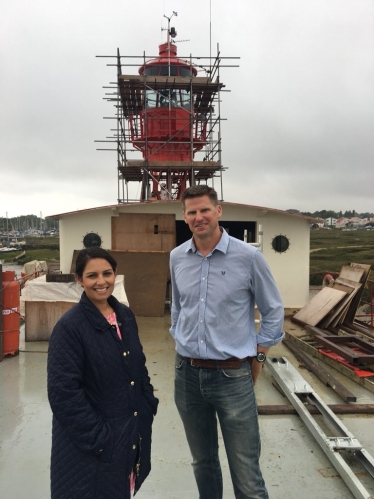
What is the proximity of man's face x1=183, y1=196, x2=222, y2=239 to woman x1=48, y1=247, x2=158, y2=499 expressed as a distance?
24.6 inches

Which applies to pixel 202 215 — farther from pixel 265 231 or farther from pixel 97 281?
pixel 265 231

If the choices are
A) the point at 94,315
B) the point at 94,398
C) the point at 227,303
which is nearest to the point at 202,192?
the point at 227,303

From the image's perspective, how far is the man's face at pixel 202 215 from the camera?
247 centimetres

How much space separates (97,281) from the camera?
225 centimetres

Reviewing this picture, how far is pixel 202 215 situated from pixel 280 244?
26.3 ft

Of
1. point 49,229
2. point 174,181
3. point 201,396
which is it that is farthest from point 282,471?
point 49,229

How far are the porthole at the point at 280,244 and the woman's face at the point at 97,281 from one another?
8.30 m

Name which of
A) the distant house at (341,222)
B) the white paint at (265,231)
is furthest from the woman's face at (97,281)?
the distant house at (341,222)

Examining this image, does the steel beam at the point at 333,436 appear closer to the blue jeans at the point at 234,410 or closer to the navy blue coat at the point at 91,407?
the blue jeans at the point at 234,410

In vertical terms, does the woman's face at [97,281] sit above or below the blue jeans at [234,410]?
above

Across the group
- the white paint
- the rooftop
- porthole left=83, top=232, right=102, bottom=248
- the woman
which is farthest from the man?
porthole left=83, top=232, right=102, bottom=248

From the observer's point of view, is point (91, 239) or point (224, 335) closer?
point (224, 335)

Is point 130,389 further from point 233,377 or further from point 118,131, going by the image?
point 118,131

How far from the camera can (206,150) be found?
16.4 metres
